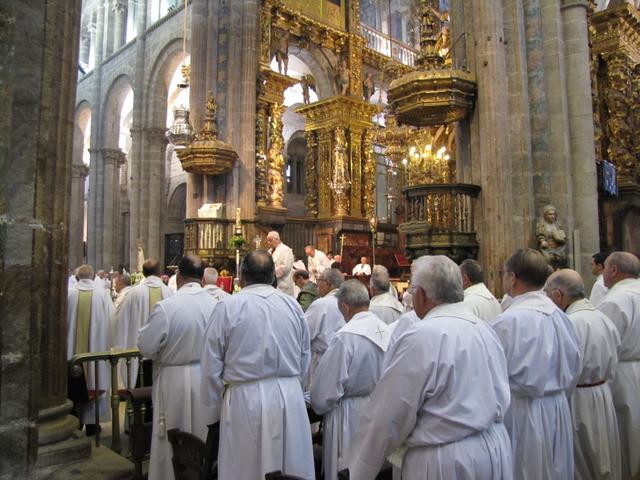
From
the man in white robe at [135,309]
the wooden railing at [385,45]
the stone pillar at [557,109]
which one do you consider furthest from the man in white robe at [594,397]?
the wooden railing at [385,45]

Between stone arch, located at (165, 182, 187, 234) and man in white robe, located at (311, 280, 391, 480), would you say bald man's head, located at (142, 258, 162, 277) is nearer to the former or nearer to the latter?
man in white robe, located at (311, 280, 391, 480)

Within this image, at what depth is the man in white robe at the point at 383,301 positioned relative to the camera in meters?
5.16

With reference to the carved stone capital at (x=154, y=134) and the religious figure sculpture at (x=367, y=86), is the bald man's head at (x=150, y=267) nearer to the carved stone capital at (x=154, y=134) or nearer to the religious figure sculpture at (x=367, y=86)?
the religious figure sculpture at (x=367, y=86)

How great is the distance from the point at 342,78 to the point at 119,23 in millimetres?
12601

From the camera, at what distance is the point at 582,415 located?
4090 millimetres

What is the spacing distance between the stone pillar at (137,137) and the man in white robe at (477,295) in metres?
18.1

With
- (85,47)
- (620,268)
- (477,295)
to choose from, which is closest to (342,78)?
(477,295)

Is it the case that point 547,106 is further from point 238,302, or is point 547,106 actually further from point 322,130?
point 322,130

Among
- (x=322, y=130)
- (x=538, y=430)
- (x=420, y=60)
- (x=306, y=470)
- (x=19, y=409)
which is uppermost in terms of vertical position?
(x=322, y=130)

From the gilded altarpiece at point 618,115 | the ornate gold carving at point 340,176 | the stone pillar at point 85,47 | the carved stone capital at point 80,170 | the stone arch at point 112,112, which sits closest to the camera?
the gilded altarpiece at point 618,115

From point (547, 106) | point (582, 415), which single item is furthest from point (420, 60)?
point (582, 415)

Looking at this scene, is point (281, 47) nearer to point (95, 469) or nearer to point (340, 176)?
point (340, 176)

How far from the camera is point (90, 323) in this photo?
22.4 feet

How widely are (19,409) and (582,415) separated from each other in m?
3.76
